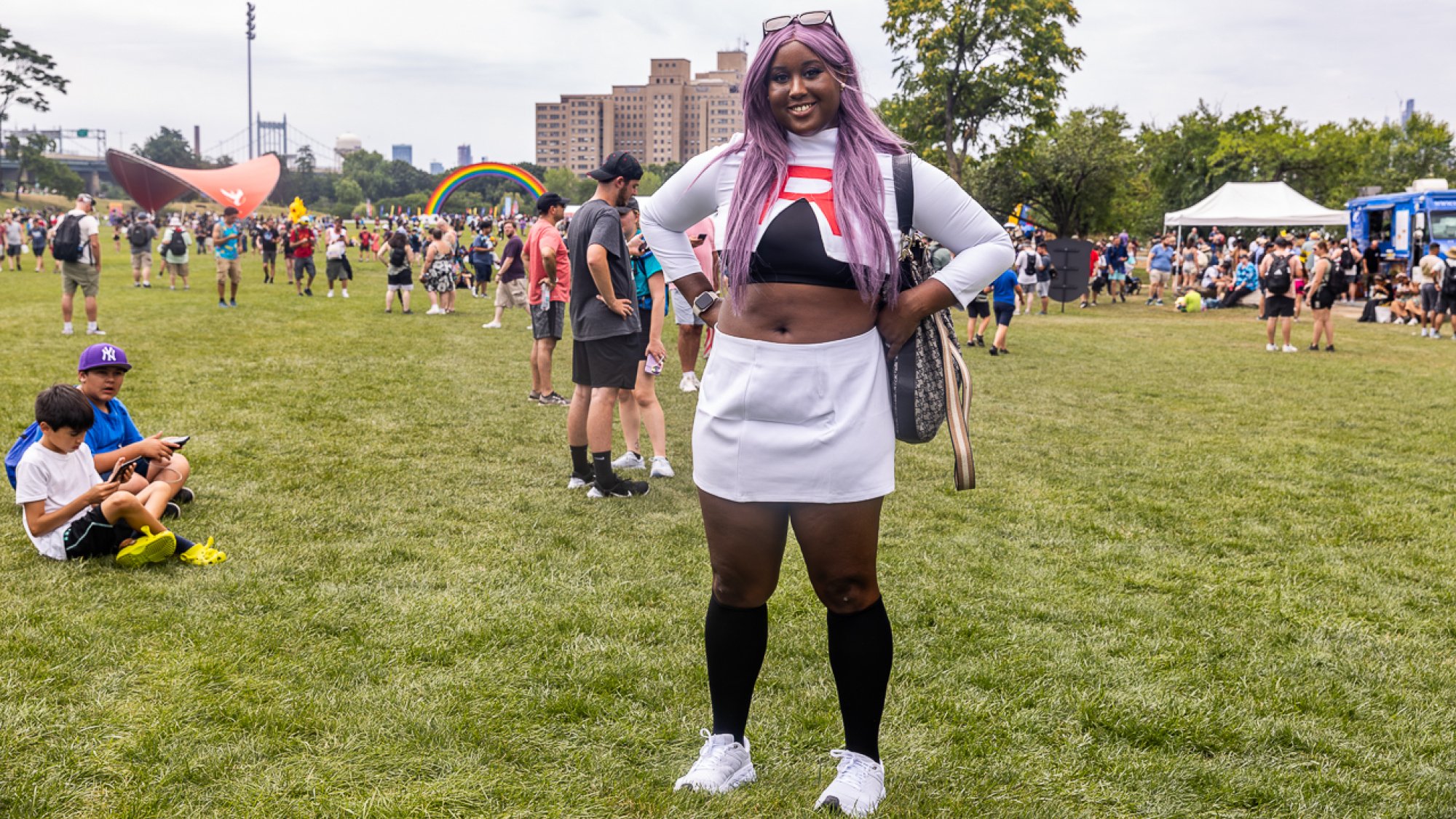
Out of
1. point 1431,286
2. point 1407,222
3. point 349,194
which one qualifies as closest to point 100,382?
point 1431,286

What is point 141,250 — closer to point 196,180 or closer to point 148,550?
point 148,550

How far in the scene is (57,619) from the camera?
439cm

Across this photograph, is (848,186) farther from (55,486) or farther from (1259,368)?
(1259,368)

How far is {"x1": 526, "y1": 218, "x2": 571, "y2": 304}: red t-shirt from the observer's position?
9242 millimetres

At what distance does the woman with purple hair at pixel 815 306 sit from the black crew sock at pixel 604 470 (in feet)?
12.7

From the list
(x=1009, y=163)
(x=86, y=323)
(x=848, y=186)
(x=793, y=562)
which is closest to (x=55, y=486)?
(x=793, y=562)

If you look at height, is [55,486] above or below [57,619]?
above

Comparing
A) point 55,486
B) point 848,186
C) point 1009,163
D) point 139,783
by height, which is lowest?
point 139,783

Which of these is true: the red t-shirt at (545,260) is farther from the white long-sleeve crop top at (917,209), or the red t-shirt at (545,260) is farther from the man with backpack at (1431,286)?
the man with backpack at (1431,286)

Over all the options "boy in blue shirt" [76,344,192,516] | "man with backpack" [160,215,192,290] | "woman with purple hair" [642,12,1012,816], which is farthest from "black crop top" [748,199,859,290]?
"man with backpack" [160,215,192,290]

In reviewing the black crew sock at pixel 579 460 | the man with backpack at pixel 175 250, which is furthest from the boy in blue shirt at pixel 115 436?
the man with backpack at pixel 175 250

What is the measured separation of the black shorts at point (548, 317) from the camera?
31.2 ft

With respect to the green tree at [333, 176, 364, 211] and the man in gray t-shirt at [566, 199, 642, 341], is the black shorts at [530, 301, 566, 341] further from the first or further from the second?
the green tree at [333, 176, 364, 211]

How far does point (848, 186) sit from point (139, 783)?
2.61 metres
